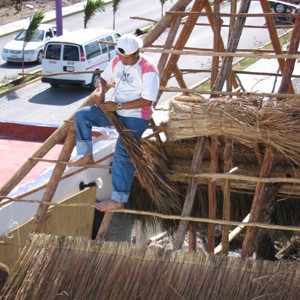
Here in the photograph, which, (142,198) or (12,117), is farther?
(12,117)

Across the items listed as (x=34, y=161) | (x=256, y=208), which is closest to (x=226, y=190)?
(x=256, y=208)

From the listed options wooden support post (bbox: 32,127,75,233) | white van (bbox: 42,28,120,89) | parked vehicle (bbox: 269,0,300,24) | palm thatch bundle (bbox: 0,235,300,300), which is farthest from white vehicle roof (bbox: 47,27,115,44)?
palm thatch bundle (bbox: 0,235,300,300)

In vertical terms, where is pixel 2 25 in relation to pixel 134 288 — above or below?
below

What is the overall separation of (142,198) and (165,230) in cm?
61

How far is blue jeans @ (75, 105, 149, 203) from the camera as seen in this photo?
8664mm

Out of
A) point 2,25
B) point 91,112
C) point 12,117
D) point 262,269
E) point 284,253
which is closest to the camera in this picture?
point 262,269

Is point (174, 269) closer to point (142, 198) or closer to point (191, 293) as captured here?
point (191, 293)

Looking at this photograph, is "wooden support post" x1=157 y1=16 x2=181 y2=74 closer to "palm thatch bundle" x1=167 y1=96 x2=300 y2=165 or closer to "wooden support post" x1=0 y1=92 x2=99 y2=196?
"palm thatch bundle" x1=167 y1=96 x2=300 y2=165

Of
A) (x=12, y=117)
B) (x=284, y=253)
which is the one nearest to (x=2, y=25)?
(x=12, y=117)

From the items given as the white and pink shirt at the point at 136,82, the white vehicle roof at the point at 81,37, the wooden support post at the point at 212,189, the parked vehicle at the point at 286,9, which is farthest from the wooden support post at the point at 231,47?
the white vehicle roof at the point at 81,37

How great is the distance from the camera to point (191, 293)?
8.03 m

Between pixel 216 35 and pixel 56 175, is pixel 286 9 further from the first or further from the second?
pixel 56 175

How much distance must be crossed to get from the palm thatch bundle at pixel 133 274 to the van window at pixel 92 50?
2209cm

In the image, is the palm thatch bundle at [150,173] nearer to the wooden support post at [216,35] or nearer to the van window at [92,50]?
the wooden support post at [216,35]
